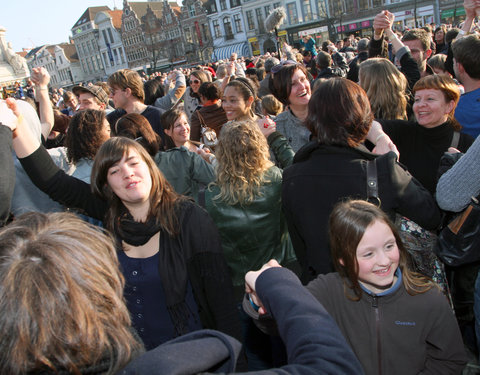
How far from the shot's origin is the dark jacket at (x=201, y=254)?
1925 mm

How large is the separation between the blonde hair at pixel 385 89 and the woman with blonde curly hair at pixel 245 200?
109 cm

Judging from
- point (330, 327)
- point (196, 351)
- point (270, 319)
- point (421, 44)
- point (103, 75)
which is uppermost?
point (103, 75)

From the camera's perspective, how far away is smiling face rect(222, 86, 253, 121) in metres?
3.65

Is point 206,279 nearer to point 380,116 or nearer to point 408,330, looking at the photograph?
point 408,330

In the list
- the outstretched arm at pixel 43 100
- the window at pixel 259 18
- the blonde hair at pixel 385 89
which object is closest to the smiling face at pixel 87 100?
the outstretched arm at pixel 43 100

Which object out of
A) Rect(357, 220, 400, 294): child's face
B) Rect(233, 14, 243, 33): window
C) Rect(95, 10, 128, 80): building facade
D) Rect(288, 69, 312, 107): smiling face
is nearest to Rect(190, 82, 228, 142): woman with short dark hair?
Rect(288, 69, 312, 107): smiling face

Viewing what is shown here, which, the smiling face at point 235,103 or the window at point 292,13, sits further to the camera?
the window at point 292,13

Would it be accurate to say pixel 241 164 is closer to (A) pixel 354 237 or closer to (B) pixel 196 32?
(A) pixel 354 237

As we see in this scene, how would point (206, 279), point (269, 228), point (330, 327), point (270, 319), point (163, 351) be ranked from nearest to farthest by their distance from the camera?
point (163, 351) < point (330, 327) < point (270, 319) < point (206, 279) < point (269, 228)

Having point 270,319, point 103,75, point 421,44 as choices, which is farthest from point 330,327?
point 103,75

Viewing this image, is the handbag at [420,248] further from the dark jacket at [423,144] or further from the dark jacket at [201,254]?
the dark jacket at [201,254]

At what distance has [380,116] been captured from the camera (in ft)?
9.32

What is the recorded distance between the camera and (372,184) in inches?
67.7

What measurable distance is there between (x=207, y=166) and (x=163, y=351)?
6.79ft
